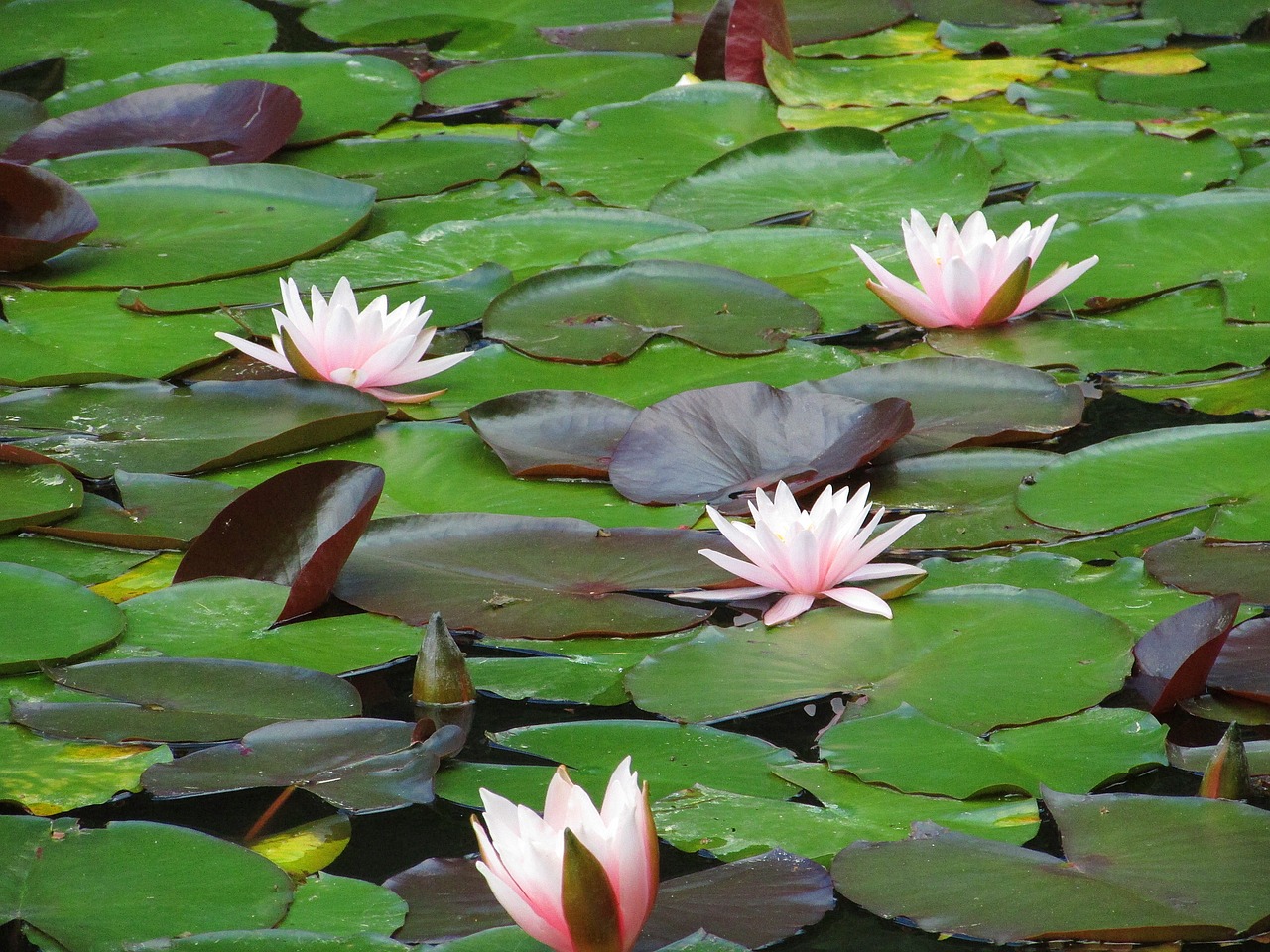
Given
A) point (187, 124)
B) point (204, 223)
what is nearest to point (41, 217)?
point (204, 223)

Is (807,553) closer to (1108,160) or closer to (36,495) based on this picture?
(36,495)

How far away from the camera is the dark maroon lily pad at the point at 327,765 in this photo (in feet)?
4.94

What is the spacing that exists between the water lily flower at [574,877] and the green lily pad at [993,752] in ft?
1.33

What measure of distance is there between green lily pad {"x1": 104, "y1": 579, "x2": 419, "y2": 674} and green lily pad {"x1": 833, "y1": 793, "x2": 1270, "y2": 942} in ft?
2.34

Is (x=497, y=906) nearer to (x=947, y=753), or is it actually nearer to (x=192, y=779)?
(x=192, y=779)

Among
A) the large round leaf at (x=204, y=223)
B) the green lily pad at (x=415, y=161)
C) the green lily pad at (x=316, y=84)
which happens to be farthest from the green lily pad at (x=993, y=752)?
the green lily pad at (x=316, y=84)

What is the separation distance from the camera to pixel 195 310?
9.30 ft

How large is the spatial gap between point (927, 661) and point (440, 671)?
58cm

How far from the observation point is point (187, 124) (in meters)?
3.75

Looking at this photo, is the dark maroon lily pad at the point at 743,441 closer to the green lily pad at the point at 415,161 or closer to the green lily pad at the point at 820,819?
the green lily pad at the point at 820,819

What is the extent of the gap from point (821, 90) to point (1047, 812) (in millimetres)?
2961

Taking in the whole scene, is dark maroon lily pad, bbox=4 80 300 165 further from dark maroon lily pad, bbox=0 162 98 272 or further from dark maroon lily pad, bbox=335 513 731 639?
dark maroon lily pad, bbox=335 513 731 639

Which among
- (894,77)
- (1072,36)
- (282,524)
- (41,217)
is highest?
(1072,36)

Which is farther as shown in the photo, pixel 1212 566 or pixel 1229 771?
pixel 1212 566
